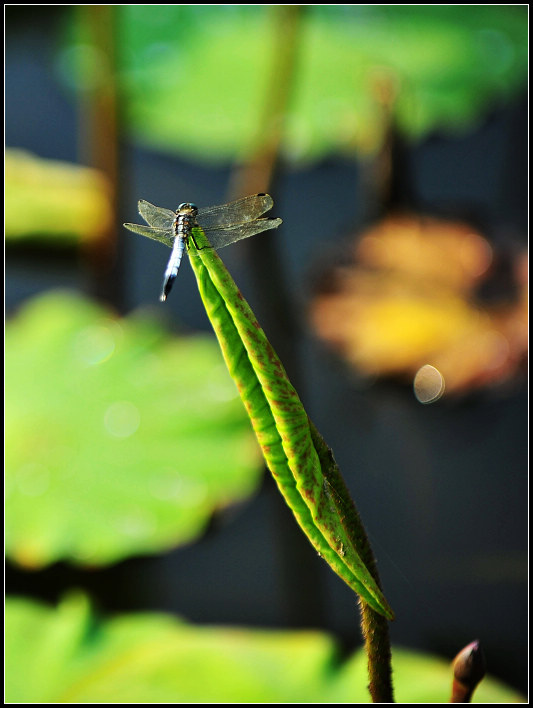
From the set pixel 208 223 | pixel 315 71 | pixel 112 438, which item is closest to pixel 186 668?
pixel 112 438

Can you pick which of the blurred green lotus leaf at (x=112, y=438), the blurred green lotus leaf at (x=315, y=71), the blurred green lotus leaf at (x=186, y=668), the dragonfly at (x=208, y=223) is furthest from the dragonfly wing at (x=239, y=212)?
the blurred green lotus leaf at (x=315, y=71)

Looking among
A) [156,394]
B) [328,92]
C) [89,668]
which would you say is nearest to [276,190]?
[328,92]

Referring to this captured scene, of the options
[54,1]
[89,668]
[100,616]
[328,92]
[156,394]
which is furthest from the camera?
[54,1]

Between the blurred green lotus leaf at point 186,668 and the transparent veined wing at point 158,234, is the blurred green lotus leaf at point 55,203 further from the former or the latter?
the transparent veined wing at point 158,234

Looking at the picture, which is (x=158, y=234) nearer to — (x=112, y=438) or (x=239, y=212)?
(x=239, y=212)

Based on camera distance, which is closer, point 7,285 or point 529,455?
point 529,455

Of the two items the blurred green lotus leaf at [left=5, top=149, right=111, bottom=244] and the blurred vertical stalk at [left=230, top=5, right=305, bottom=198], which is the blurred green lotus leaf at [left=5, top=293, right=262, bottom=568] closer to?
the blurred green lotus leaf at [left=5, top=149, right=111, bottom=244]

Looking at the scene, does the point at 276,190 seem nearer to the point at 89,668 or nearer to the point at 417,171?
the point at 417,171
